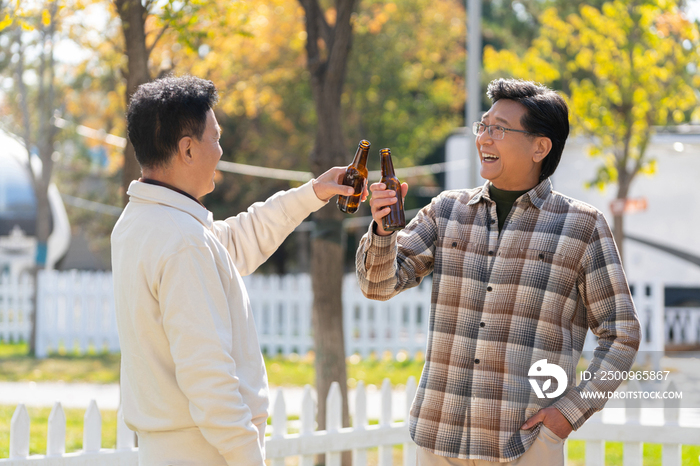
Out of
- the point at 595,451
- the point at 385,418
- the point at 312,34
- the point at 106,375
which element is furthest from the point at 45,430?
the point at 595,451

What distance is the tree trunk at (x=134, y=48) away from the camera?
3867 mm

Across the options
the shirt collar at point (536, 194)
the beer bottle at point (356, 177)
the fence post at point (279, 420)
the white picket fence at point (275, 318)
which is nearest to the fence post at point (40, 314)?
the white picket fence at point (275, 318)

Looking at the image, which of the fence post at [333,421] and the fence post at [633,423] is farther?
the fence post at [333,421]

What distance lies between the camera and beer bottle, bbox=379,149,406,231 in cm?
236

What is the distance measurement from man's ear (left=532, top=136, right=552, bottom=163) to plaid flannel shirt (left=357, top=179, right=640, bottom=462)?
3.9 inches

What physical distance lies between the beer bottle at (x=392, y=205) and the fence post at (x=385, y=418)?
173cm

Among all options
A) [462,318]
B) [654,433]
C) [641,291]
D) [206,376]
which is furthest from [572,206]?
[641,291]

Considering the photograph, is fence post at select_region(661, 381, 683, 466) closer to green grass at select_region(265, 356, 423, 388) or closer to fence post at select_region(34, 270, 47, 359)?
green grass at select_region(265, 356, 423, 388)

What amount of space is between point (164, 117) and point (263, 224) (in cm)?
68

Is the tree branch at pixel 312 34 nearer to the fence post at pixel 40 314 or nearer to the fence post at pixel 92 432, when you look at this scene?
the fence post at pixel 92 432

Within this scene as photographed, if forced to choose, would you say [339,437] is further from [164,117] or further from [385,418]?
[164,117]

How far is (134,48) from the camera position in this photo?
3922mm

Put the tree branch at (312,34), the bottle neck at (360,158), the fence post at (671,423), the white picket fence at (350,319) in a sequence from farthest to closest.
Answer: the white picket fence at (350,319) < the tree branch at (312,34) < the fence post at (671,423) < the bottle neck at (360,158)

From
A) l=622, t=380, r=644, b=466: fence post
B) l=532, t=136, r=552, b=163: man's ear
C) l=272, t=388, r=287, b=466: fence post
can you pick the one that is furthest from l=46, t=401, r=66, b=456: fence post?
l=622, t=380, r=644, b=466: fence post
